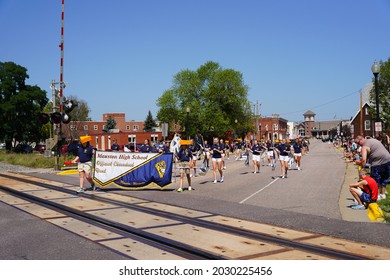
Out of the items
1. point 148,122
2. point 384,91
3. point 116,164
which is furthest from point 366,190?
point 148,122

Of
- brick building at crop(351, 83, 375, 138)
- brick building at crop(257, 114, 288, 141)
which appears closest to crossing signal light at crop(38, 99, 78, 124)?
brick building at crop(351, 83, 375, 138)

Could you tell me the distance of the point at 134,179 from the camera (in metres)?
13.7

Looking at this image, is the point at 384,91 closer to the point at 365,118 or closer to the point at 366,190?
the point at 366,190

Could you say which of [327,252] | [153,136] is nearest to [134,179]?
[327,252]

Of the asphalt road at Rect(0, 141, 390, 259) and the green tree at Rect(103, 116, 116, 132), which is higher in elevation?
the green tree at Rect(103, 116, 116, 132)

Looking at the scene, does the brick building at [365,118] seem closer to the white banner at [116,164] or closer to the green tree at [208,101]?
the green tree at [208,101]

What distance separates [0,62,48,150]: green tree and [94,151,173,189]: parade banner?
47866 millimetres

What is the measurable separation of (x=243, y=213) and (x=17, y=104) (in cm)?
5533

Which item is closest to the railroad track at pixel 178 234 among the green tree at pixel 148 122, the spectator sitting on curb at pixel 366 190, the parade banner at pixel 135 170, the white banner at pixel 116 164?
the spectator sitting on curb at pixel 366 190

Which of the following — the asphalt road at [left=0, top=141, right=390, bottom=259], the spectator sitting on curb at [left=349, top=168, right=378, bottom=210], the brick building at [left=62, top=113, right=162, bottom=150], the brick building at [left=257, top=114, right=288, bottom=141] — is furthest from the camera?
the brick building at [left=257, top=114, right=288, bottom=141]

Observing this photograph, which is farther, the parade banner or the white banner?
the white banner

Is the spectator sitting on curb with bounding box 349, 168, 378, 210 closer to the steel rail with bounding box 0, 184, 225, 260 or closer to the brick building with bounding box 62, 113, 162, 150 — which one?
the steel rail with bounding box 0, 184, 225, 260

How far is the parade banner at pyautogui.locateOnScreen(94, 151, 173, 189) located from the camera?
1359 centimetres

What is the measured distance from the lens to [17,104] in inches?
2276
